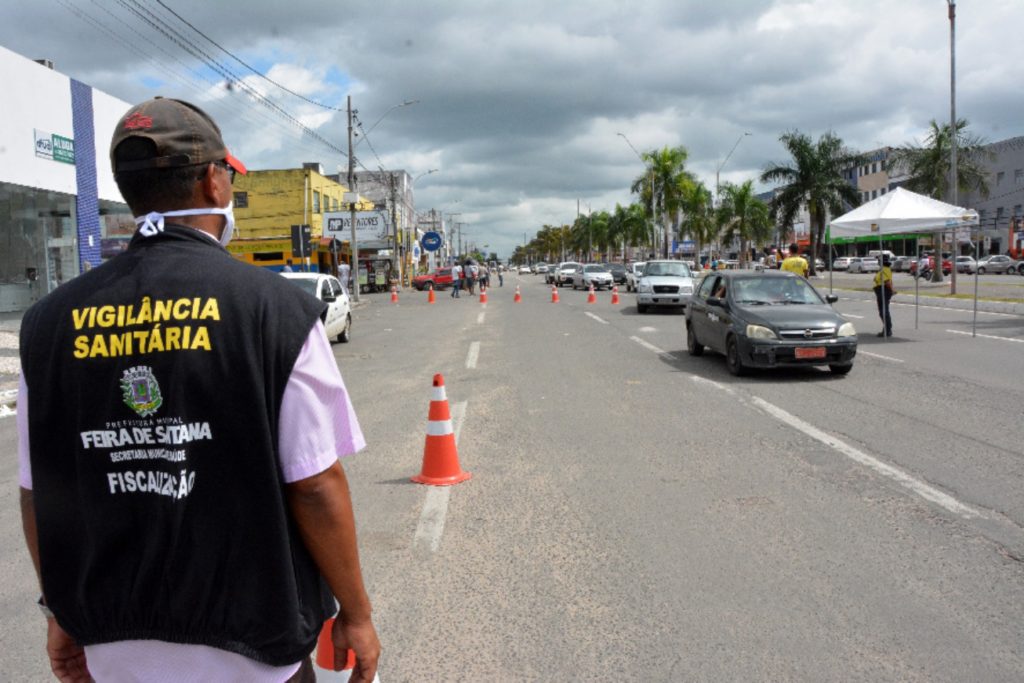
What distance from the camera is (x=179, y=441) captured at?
66.7 inches

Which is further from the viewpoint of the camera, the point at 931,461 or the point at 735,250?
the point at 735,250

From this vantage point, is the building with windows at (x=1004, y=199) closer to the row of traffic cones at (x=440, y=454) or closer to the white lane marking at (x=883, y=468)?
the white lane marking at (x=883, y=468)

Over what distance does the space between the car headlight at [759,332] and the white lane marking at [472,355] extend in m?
4.70

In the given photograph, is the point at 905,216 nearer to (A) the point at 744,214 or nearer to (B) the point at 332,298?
(B) the point at 332,298

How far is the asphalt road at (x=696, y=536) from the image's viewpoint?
144 inches

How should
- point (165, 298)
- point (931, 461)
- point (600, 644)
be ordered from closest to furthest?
point (165, 298) → point (600, 644) → point (931, 461)

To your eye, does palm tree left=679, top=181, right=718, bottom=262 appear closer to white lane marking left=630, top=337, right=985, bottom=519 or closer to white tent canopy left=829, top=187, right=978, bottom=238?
white tent canopy left=829, top=187, right=978, bottom=238

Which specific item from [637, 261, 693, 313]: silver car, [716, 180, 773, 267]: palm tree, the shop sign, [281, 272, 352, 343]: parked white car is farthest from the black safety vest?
[716, 180, 773, 267]: palm tree

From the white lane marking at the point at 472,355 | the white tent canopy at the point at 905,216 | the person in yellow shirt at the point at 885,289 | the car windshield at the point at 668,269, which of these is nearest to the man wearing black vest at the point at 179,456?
the white lane marking at the point at 472,355

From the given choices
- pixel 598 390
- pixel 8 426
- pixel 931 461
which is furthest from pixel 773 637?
pixel 8 426

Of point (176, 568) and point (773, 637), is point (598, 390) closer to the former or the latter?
point (773, 637)

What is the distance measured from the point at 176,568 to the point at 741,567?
3614 millimetres

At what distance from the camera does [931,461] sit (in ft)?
22.5

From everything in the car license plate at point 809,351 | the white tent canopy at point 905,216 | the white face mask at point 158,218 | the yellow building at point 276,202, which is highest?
the yellow building at point 276,202
